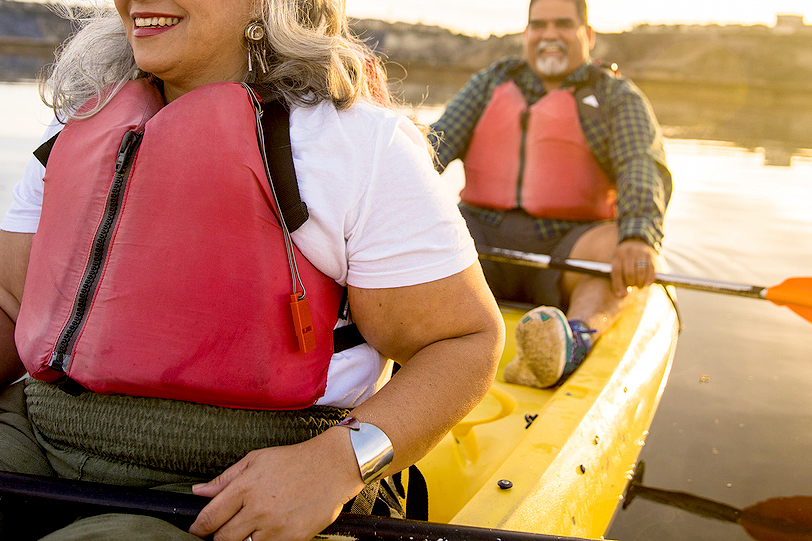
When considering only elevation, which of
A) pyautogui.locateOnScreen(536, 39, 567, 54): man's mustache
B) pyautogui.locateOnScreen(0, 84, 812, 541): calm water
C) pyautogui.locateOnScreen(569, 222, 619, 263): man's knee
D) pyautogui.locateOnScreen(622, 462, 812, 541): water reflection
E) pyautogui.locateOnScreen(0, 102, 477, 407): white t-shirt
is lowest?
pyautogui.locateOnScreen(0, 84, 812, 541): calm water

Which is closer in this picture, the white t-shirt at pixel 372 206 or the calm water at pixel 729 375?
the white t-shirt at pixel 372 206

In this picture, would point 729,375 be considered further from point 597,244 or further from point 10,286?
point 10,286

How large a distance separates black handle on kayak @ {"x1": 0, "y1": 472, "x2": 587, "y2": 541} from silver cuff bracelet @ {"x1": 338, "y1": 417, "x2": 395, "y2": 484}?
0.08 metres

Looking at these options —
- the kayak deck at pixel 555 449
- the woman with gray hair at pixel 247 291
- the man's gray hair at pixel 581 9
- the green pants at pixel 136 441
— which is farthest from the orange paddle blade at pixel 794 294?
the green pants at pixel 136 441

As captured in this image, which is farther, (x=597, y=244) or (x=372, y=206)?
(x=597, y=244)

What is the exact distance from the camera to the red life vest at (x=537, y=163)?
305 cm

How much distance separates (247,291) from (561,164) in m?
2.28

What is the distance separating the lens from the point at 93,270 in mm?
1062

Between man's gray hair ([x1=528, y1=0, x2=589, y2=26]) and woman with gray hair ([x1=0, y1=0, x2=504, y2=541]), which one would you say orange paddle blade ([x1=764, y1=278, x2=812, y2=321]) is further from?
woman with gray hair ([x1=0, y1=0, x2=504, y2=541])

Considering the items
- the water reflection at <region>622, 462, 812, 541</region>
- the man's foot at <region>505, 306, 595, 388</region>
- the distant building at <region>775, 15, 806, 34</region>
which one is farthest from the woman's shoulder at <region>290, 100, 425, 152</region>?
the distant building at <region>775, 15, 806, 34</region>

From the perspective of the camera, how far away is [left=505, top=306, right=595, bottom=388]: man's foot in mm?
2145

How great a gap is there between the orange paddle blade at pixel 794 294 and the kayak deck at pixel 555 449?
70cm

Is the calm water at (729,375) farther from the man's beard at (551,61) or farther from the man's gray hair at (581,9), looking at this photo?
the man's gray hair at (581,9)

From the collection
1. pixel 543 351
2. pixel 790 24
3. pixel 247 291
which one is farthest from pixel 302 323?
pixel 790 24
